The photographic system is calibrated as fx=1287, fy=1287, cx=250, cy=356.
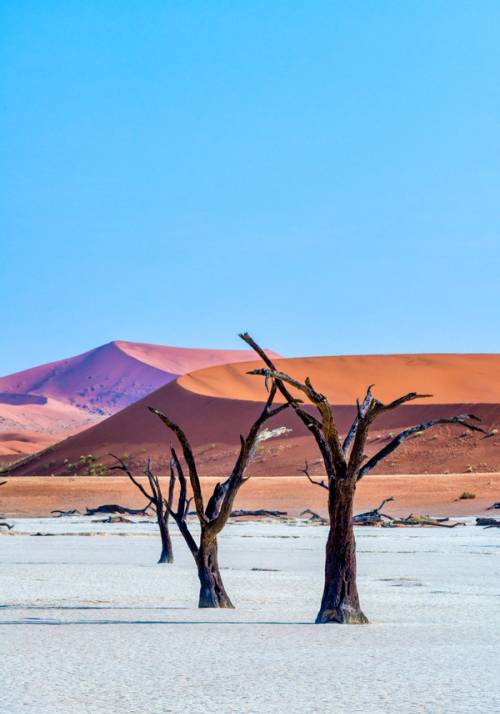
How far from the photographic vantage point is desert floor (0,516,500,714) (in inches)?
320

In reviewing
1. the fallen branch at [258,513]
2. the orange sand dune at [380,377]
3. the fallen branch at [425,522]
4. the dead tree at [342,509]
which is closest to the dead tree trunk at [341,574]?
the dead tree at [342,509]

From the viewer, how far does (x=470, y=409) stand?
255 ft

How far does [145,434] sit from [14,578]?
7046 cm

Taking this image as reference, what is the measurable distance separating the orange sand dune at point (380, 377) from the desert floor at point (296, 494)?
42865 mm

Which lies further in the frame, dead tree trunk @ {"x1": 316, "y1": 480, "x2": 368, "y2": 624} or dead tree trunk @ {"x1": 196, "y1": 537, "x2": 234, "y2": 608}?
dead tree trunk @ {"x1": 196, "y1": 537, "x2": 234, "y2": 608}

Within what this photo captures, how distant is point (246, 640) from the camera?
445 inches

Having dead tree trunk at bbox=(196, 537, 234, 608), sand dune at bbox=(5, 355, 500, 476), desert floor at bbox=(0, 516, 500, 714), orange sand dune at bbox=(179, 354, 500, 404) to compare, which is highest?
orange sand dune at bbox=(179, 354, 500, 404)

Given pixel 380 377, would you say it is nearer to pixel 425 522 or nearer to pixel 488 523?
pixel 425 522

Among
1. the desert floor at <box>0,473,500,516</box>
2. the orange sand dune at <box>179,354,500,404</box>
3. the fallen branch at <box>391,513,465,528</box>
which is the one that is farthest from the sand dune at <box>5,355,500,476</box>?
the fallen branch at <box>391,513,465,528</box>

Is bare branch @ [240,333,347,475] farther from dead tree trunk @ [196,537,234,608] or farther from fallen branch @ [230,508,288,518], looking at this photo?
fallen branch @ [230,508,288,518]

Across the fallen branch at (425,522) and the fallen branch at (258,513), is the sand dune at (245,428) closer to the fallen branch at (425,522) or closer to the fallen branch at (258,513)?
the fallen branch at (258,513)

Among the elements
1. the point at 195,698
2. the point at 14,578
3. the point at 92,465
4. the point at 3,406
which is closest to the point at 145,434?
the point at 92,465

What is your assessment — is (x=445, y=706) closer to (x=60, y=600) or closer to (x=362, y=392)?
(x=60, y=600)

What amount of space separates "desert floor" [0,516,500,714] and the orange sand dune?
78.1 metres
